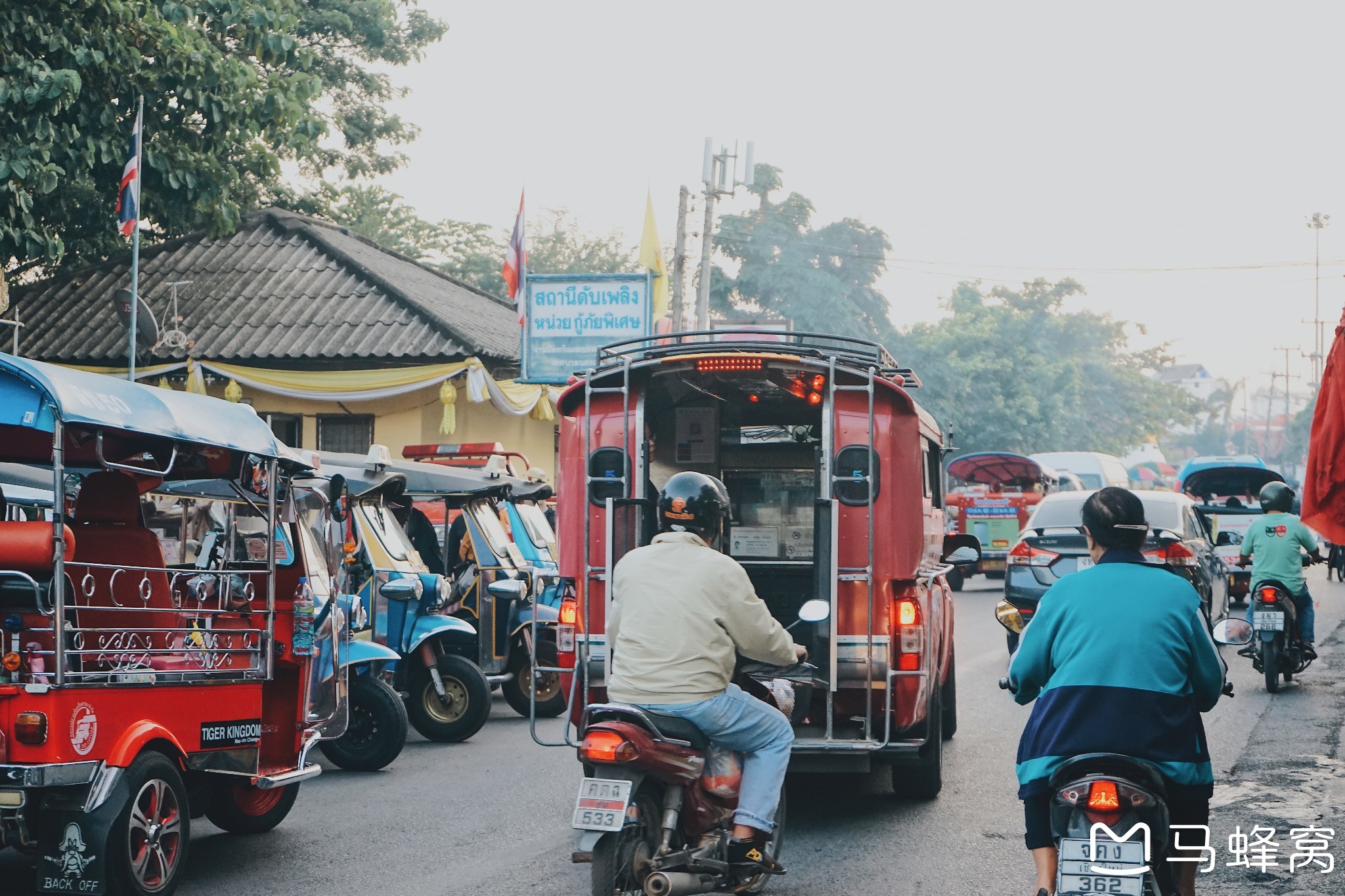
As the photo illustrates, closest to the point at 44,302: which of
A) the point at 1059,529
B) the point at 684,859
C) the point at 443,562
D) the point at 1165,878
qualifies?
the point at 443,562

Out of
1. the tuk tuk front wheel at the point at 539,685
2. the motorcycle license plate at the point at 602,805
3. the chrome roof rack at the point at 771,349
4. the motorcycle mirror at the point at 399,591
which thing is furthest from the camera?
the tuk tuk front wheel at the point at 539,685

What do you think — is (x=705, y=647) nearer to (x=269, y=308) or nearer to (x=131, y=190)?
(x=131, y=190)

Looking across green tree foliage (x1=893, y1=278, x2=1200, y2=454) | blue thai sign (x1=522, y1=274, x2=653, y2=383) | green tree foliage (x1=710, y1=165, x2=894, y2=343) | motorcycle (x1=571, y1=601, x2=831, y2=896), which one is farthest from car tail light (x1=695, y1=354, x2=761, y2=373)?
green tree foliage (x1=893, y1=278, x2=1200, y2=454)

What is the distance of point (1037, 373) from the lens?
51250mm

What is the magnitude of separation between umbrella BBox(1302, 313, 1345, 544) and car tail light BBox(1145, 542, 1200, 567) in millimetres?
6795

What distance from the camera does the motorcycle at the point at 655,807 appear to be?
4.99m

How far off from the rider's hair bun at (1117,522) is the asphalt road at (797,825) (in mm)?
2435

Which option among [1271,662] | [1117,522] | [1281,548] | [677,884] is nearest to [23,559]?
[677,884]

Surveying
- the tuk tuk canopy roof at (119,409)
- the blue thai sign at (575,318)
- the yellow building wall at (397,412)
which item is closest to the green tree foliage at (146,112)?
the yellow building wall at (397,412)

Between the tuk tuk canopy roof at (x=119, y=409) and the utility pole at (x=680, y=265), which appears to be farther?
the utility pole at (x=680, y=265)

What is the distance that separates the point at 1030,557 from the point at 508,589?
5.54m

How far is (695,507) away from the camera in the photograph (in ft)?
18.0

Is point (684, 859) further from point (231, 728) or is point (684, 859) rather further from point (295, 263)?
point (295, 263)

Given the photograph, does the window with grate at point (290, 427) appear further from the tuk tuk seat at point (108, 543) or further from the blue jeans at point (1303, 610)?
the tuk tuk seat at point (108, 543)
